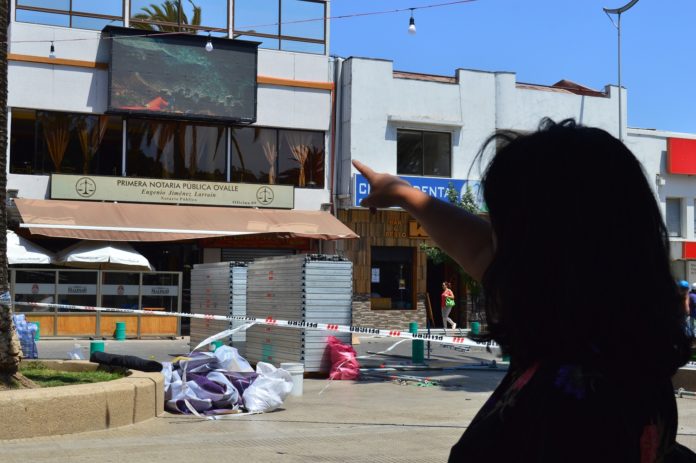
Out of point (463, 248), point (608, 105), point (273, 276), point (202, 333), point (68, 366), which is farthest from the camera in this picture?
point (608, 105)

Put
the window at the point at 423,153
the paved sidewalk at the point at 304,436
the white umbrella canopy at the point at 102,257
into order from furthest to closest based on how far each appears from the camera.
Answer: the window at the point at 423,153 → the white umbrella canopy at the point at 102,257 → the paved sidewalk at the point at 304,436

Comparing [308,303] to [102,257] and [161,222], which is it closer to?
[102,257]

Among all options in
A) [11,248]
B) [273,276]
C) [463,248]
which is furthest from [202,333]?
[463,248]

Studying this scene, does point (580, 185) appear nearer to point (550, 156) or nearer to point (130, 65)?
point (550, 156)

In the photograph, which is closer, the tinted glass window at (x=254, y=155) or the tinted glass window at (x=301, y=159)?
the tinted glass window at (x=254, y=155)

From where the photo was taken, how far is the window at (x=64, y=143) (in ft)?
85.8

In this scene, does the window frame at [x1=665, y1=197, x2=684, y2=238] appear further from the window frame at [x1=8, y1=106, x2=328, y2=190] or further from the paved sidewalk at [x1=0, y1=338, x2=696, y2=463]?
the paved sidewalk at [x1=0, y1=338, x2=696, y2=463]

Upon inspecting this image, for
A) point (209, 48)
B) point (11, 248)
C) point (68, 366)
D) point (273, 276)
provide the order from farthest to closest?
point (209, 48), point (11, 248), point (273, 276), point (68, 366)

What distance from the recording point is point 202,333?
65.0 feet

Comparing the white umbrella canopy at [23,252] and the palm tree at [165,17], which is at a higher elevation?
the palm tree at [165,17]

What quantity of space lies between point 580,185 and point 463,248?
306mm

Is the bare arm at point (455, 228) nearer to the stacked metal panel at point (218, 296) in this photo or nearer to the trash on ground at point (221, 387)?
the trash on ground at point (221, 387)

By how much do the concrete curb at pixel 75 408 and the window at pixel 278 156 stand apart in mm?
19506

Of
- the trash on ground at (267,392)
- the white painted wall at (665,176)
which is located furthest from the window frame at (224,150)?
the trash on ground at (267,392)
